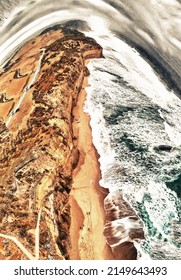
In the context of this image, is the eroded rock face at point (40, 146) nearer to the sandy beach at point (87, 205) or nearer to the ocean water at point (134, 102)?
the sandy beach at point (87, 205)

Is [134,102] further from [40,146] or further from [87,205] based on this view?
[87,205]

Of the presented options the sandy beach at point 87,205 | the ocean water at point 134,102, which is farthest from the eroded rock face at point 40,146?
the ocean water at point 134,102

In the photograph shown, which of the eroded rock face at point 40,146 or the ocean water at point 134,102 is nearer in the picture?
the eroded rock face at point 40,146

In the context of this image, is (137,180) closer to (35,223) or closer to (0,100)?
(35,223)

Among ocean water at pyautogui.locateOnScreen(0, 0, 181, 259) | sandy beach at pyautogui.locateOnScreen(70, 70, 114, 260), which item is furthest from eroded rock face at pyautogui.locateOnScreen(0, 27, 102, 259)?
ocean water at pyautogui.locateOnScreen(0, 0, 181, 259)

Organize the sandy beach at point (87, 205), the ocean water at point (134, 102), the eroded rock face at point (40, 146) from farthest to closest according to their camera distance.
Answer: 1. the ocean water at point (134, 102)
2. the sandy beach at point (87, 205)
3. the eroded rock face at point (40, 146)

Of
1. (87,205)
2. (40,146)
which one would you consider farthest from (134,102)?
(87,205)
